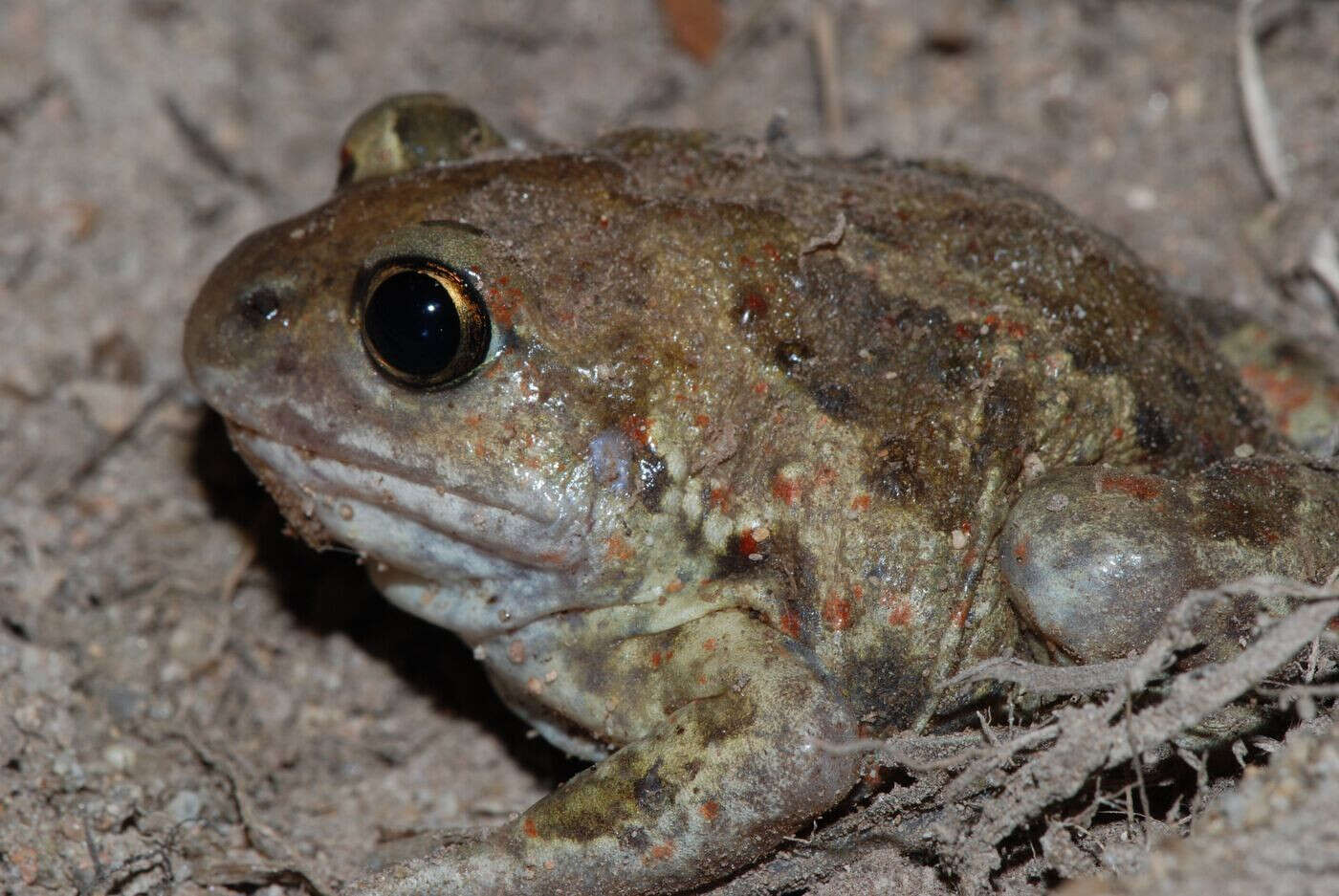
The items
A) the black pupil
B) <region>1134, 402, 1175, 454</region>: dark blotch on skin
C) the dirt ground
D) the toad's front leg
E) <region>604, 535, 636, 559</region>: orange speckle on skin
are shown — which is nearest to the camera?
the toad's front leg

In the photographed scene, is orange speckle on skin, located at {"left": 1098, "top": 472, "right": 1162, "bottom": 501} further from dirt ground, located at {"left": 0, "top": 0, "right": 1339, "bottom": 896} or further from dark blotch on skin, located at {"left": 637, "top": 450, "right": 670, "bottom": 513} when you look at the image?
dark blotch on skin, located at {"left": 637, "top": 450, "right": 670, "bottom": 513}

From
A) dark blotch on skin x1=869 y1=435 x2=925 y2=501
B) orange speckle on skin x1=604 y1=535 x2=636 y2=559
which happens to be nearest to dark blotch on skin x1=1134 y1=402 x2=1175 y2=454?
dark blotch on skin x1=869 y1=435 x2=925 y2=501

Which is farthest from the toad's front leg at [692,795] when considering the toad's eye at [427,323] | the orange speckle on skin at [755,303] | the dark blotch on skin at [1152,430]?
the dark blotch on skin at [1152,430]

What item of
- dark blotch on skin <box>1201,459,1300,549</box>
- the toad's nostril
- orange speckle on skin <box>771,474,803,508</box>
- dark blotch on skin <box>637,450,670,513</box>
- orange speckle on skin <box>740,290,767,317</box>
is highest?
the toad's nostril

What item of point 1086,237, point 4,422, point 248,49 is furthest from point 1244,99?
point 4,422

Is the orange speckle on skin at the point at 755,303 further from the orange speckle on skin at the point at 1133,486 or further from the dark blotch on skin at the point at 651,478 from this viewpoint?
the orange speckle on skin at the point at 1133,486

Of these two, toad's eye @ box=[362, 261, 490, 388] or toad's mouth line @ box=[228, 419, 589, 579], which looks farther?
toad's mouth line @ box=[228, 419, 589, 579]
